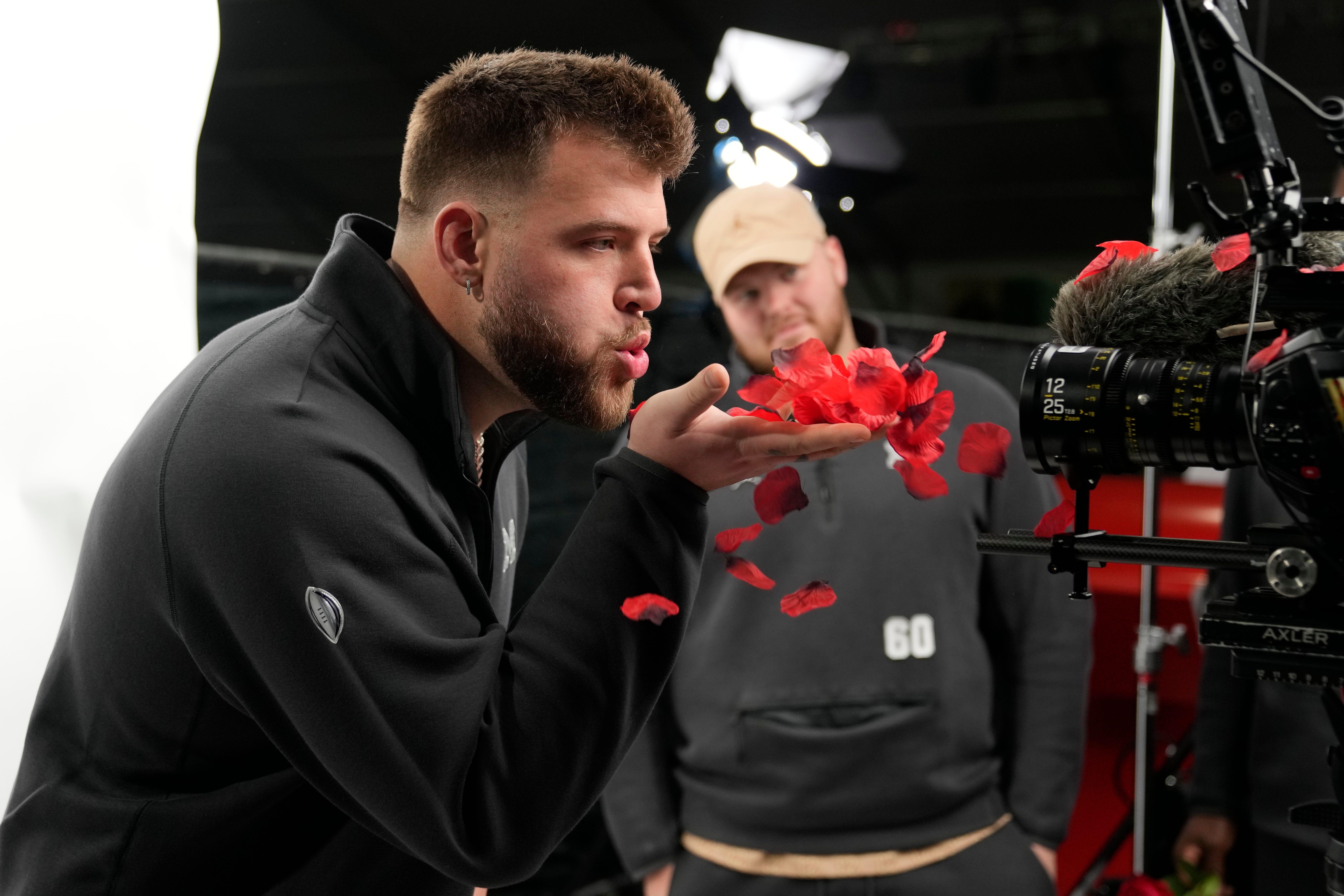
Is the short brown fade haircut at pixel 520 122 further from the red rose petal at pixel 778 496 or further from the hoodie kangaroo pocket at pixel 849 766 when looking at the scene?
the hoodie kangaroo pocket at pixel 849 766

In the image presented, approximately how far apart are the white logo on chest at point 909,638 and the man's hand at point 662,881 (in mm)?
455

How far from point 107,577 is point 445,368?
12.0 inches

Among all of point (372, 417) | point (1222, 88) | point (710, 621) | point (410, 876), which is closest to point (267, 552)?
point (372, 417)

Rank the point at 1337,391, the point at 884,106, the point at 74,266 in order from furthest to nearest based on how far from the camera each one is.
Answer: the point at 884,106 → the point at 74,266 → the point at 1337,391

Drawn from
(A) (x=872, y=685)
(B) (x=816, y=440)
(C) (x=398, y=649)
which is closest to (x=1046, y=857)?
(A) (x=872, y=685)

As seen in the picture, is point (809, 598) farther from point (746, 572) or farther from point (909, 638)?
point (909, 638)

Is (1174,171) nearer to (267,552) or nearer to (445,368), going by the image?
(445,368)

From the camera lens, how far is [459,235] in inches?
37.5

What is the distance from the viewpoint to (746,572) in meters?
1.05

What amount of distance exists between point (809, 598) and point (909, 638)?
0.55m

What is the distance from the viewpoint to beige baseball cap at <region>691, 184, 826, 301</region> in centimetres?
170

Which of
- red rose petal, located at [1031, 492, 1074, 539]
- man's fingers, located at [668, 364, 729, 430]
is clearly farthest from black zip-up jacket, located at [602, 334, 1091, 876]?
man's fingers, located at [668, 364, 729, 430]

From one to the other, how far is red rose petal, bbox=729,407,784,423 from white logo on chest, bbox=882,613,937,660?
2.25 ft

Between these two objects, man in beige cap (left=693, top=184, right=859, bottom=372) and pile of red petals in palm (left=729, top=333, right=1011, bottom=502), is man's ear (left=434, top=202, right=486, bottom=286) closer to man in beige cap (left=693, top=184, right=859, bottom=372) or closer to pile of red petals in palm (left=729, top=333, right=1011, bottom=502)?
pile of red petals in palm (left=729, top=333, right=1011, bottom=502)
